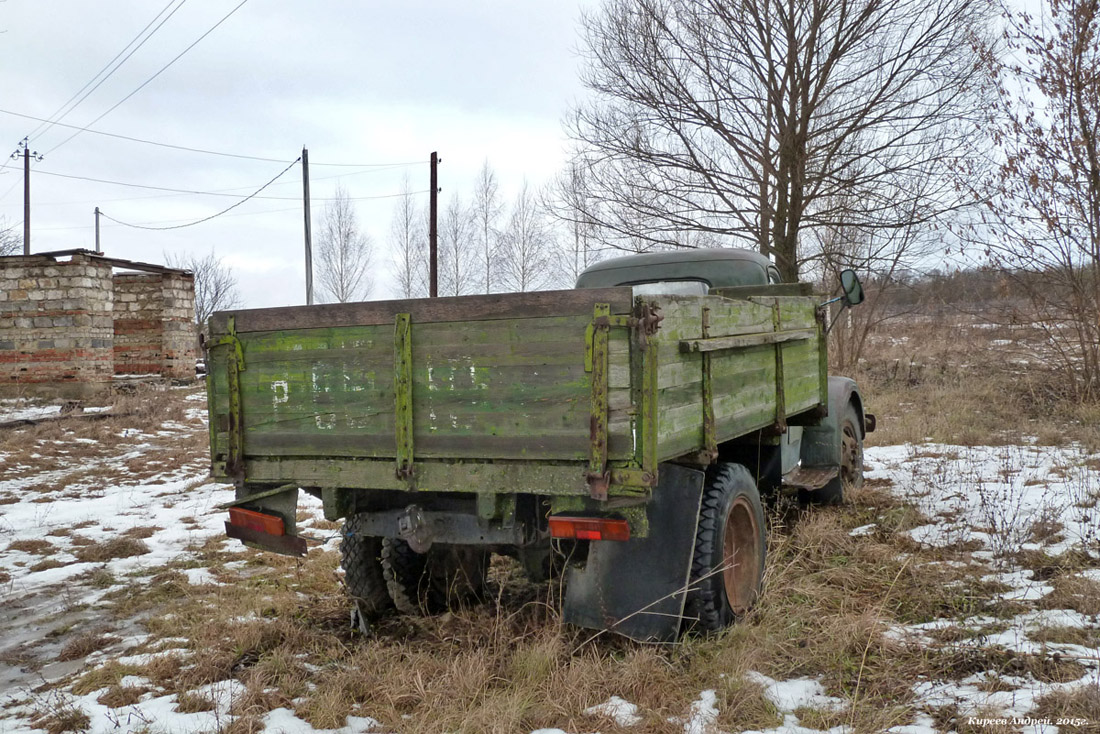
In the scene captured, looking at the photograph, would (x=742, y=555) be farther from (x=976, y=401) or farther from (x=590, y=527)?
(x=976, y=401)

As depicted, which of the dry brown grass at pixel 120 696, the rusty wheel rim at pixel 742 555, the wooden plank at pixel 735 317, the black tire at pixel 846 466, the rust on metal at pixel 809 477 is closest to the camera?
the dry brown grass at pixel 120 696

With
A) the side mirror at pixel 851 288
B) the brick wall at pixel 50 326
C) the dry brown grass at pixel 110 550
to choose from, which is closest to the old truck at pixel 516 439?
the side mirror at pixel 851 288

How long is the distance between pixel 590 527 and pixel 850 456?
3.74m

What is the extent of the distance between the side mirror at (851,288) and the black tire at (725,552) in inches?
68.4

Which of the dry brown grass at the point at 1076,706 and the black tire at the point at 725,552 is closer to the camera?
the dry brown grass at the point at 1076,706

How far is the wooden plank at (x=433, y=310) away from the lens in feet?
8.87

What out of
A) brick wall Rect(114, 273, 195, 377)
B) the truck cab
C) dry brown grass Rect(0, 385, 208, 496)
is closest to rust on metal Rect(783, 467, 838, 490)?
the truck cab

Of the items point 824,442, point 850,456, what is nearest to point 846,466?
point 850,456

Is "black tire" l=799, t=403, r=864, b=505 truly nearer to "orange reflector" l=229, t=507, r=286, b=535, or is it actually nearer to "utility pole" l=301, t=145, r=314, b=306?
"orange reflector" l=229, t=507, r=286, b=535

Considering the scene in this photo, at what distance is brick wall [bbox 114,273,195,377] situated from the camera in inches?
687

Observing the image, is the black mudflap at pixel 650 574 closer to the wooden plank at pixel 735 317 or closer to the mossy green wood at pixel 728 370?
the mossy green wood at pixel 728 370

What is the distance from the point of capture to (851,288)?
4.76 meters

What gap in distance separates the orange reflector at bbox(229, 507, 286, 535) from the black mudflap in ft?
4.27

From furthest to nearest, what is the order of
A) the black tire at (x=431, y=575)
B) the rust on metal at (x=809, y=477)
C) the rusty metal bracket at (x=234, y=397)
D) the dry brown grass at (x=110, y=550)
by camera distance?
the dry brown grass at (x=110, y=550), the rust on metal at (x=809, y=477), the black tire at (x=431, y=575), the rusty metal bracket at (x=234, y=397)
